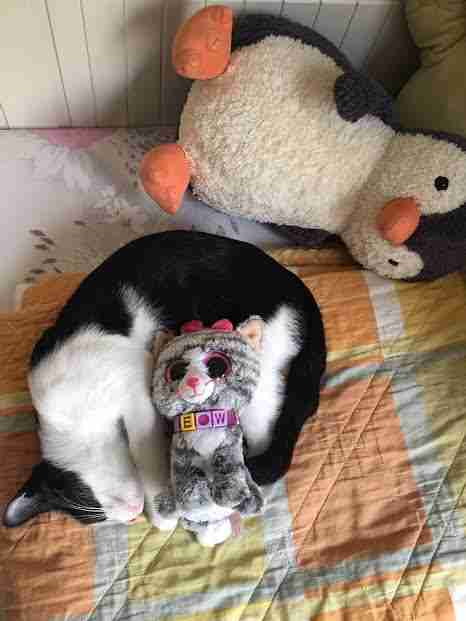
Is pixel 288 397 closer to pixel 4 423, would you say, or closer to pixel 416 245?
pixel 416 245

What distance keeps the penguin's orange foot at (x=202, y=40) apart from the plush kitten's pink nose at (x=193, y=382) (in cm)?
55

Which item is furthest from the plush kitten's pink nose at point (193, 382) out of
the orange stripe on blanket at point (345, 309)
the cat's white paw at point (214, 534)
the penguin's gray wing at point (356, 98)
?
the penguin's gray wing at point (356, 98)

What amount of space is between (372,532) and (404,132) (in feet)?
2.28

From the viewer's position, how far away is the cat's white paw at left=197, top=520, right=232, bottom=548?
0.89 m

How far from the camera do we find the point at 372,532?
95 centimetres

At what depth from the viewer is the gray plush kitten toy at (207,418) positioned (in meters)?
0.78

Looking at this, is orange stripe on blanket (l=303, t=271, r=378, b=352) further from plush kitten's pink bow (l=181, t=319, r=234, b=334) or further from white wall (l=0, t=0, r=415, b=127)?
white wall (l=0, t=0, r=415, b=127)

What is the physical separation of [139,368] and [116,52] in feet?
2.09

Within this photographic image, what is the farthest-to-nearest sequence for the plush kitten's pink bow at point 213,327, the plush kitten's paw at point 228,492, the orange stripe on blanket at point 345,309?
the orange stripe on blanket at point 345,309
the plush kitten's pink bow at point 213,327
the plush kitten's paw at point 228,492

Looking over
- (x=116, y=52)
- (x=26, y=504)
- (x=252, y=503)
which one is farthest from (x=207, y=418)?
(x=116, y=52)

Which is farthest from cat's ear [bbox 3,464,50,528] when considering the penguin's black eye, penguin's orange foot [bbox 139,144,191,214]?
the penguin's black eye

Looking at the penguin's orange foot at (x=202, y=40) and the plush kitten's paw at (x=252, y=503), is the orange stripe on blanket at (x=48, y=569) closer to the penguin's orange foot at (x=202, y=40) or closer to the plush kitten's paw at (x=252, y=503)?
the plush kitten's paw at (x=252, y=503)

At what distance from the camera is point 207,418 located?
809 millimetres

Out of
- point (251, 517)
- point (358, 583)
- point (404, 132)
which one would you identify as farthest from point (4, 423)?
point (404, 132)
